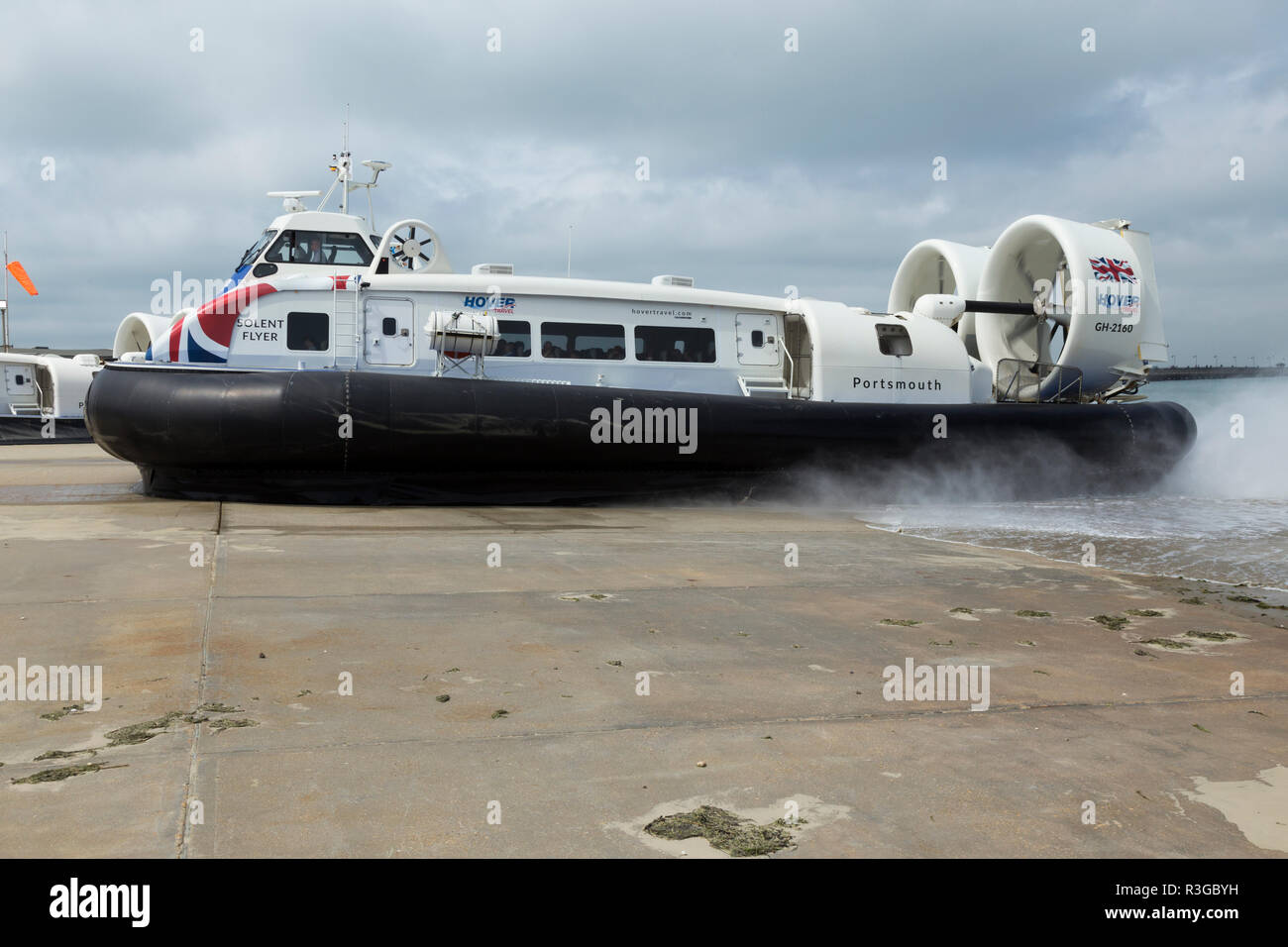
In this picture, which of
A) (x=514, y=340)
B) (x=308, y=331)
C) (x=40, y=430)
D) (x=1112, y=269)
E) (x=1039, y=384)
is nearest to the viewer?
(x=308, y=331)

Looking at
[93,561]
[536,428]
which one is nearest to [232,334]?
[536,428]

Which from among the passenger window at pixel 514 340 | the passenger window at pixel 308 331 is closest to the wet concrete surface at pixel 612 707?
the passenger window at pixel 308 331

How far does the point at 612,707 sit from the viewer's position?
2.95m

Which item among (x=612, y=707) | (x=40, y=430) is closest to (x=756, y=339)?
(x=612, y=707)

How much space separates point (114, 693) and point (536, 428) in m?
5.54

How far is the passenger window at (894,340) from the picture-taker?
10.1 m

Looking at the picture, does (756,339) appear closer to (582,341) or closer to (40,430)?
(582,341)

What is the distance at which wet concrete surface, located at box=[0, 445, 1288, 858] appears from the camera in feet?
6.97

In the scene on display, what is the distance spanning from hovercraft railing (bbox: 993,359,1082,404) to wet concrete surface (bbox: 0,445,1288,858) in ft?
18.7

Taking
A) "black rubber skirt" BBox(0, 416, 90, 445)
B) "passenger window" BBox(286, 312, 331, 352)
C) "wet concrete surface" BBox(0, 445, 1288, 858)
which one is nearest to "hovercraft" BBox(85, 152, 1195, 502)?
"passenger window" BBox(286, 312, 331, 352)

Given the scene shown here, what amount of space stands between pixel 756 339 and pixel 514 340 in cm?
231

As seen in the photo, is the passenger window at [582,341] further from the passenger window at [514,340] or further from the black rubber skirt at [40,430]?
the black rubber skirt at [40,430]

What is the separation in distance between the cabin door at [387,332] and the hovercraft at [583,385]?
17mm

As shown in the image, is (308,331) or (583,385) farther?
(583,385)
